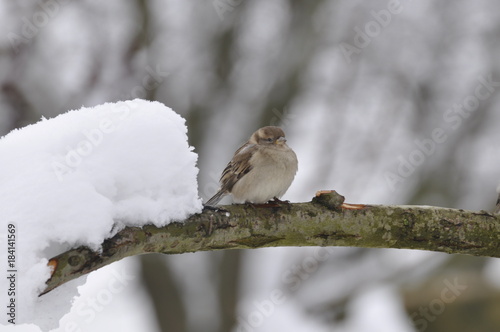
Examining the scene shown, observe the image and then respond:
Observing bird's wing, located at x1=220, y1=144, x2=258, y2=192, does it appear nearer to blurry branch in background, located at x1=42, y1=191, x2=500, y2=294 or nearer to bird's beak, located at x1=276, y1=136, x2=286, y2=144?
bird's beak, located at x1=276, y1=136, x2=286, y2=144

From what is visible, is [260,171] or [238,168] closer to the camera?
[260,171]

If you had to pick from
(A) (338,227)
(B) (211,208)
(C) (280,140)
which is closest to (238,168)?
(C) (280,140)

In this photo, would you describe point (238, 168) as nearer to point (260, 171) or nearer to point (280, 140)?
point (260, 171)

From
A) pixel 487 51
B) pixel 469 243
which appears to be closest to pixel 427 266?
pixel 487 51

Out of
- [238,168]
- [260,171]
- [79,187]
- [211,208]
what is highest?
[238,168]

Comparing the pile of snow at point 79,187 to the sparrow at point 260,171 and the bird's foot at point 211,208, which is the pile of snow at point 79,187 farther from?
the sparrow at point 260,171

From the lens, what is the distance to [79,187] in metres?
2.42

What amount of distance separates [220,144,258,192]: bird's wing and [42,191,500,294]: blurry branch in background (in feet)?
3.56

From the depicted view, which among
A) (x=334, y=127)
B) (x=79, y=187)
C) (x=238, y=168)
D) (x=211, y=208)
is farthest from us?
(x=334, y=127)

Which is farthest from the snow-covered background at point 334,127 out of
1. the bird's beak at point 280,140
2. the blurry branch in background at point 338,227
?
the blurry branch in background at point 338,227

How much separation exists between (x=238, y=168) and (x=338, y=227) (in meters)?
1.31

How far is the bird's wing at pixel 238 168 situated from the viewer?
13.9ft

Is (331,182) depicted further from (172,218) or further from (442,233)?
(172,218)

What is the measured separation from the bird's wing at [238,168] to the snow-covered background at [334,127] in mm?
3589
